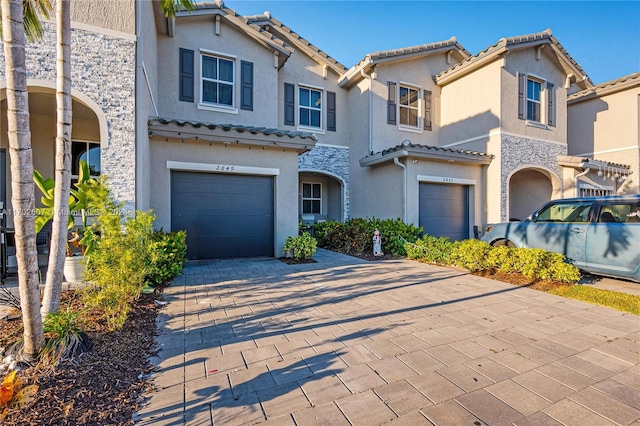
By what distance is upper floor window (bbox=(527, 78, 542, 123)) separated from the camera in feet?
40.8

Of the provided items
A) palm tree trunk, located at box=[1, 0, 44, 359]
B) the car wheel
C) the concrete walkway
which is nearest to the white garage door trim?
the concrete walkway

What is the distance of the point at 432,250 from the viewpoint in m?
8.60

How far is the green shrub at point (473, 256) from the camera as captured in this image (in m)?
7.14

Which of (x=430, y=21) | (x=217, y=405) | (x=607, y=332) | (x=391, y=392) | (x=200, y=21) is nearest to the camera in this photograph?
(x=217, y=405)

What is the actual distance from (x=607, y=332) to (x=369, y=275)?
3.95m

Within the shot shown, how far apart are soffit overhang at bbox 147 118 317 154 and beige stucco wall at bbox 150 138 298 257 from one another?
241 mm

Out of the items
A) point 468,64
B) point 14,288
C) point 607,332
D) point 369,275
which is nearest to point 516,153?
point 468,64

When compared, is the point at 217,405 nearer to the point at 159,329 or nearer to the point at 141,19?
the point at 159,329

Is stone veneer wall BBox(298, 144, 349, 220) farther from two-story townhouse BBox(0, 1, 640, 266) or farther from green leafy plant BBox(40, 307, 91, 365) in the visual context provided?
green leafy plant BBox(40, 307, 91, 365)

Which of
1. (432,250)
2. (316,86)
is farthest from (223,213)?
(316,86)

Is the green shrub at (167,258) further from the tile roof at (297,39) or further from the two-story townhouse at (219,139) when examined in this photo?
the tile roof at (297,39)

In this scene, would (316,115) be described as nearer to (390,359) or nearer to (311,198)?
(311,198)

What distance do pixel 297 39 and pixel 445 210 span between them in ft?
29.9

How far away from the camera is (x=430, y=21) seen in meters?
11.6
